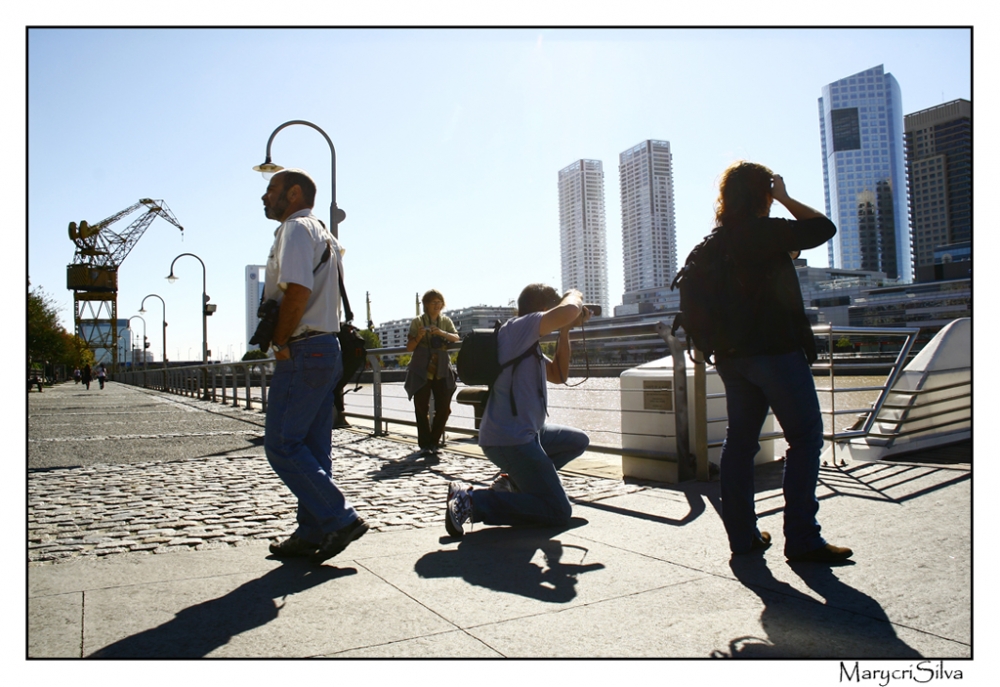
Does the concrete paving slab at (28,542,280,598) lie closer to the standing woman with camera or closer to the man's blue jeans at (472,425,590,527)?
the man's blue jeans at (472,425,590,527)

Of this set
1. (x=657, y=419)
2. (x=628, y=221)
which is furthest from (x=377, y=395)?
(x=628, y=221)

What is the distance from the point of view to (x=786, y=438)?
3.09 meters

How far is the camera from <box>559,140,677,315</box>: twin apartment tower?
129 meters

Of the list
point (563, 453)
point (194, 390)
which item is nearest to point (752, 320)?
point (563, 453)

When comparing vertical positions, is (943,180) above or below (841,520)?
above

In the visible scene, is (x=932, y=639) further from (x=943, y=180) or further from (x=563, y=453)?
(x=943, y=180)

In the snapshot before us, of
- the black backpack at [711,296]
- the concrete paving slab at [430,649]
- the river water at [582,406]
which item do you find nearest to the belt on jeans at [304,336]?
the concrete paving slab at [430,649]

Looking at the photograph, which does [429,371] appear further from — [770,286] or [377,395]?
[770,286]

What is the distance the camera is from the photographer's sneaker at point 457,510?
3.74m

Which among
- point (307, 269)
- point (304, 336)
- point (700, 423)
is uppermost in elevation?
point (307, 269)

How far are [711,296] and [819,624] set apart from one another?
1310 mm

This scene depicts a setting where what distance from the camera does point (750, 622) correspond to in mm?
2373

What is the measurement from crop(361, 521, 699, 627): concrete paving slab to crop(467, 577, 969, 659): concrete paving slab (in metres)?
0.14

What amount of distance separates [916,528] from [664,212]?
149 meters
